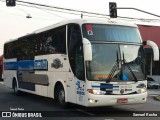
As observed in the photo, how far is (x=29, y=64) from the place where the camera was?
62.0 feet

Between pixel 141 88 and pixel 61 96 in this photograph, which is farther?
pixel 61 96

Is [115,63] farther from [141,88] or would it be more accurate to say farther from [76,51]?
[76,51]

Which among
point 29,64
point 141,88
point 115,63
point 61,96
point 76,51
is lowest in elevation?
point 61,96

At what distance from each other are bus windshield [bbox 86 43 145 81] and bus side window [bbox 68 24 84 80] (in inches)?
20.0

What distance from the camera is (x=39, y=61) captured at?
1744 cm

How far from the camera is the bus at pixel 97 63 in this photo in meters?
12.6

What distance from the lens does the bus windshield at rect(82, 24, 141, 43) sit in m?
13.1

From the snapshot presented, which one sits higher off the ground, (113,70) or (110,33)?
(110,33)

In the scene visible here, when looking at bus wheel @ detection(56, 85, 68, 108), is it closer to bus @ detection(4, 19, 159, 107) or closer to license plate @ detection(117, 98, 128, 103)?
bus @ detection(4, 19, 159, 107)

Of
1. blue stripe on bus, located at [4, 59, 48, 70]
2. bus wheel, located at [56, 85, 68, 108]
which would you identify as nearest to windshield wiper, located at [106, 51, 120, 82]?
bus wheel, located at [56, 85, 68, 108]

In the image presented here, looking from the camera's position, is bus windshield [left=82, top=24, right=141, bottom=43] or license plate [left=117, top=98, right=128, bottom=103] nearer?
license plate [left=117, top=98, right=128, bottom=103]

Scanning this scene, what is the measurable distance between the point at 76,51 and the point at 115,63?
60.7 inches

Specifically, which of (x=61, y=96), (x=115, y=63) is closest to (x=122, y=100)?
(x=115, y=63)

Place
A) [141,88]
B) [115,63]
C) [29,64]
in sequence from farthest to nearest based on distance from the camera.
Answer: [29,64], [141,88], [115,63]
